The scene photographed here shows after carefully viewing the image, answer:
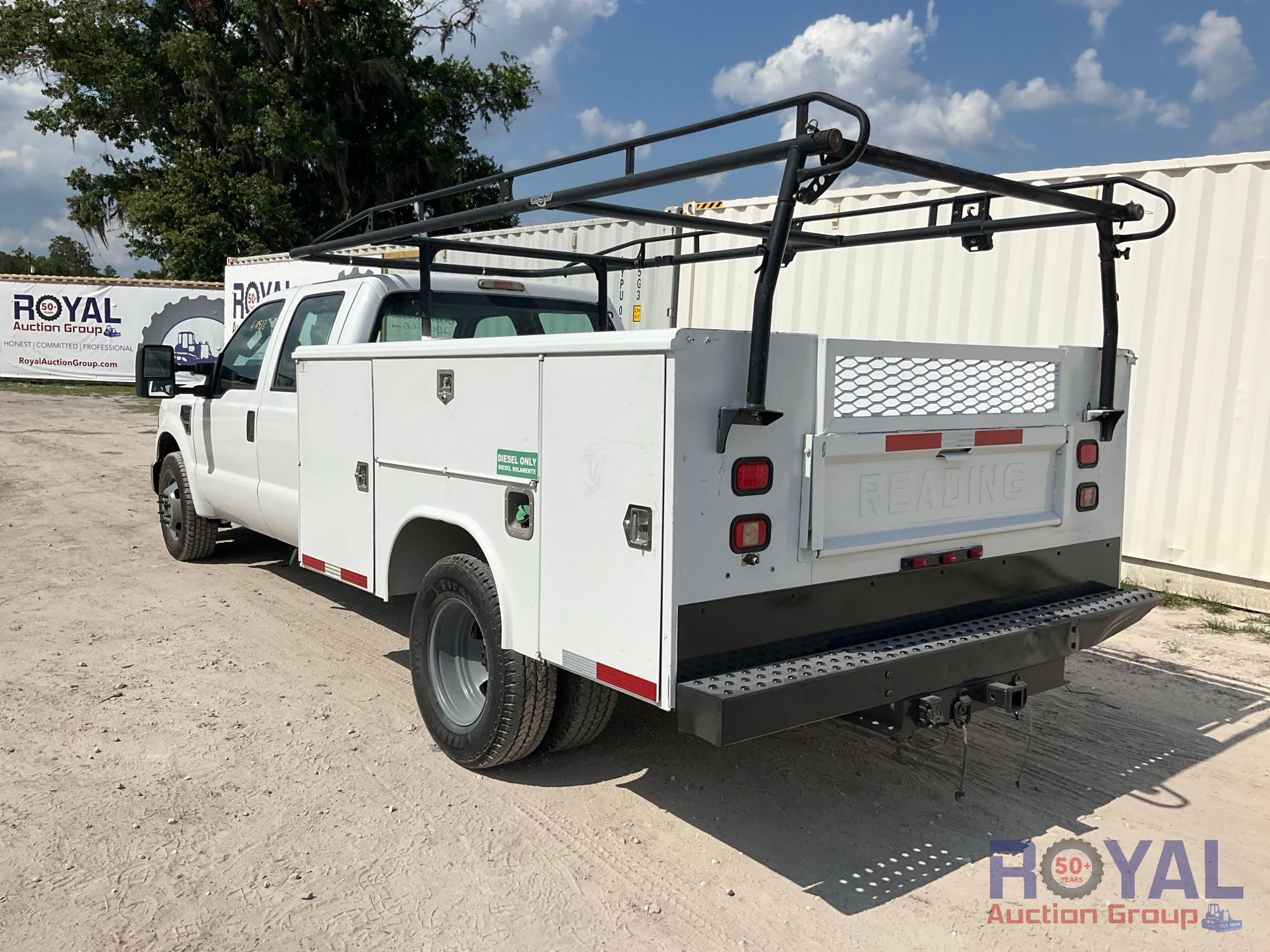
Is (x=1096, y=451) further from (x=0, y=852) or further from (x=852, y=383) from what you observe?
(x=0, y=852)

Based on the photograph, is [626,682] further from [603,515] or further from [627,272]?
[627,272]

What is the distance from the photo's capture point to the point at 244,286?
1945 centimetres

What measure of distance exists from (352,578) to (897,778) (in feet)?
8.74

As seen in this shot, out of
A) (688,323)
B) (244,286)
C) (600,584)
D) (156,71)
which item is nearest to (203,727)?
(600,584)

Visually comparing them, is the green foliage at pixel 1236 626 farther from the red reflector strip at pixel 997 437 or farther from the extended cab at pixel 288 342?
the extended cab at pixel 288 342

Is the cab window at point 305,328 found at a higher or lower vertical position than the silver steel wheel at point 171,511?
higher

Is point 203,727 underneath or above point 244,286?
underneath

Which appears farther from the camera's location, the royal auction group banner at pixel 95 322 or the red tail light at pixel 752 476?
the royal auction group banner at pixel 95 322

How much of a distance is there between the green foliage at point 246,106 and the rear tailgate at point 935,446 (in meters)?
24.6

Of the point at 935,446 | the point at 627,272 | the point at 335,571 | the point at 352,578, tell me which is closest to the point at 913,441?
the point at 935,446

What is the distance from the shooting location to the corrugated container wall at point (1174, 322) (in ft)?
23.4

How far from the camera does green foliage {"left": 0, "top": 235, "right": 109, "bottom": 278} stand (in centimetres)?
7369

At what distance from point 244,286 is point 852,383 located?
1837 centimetres

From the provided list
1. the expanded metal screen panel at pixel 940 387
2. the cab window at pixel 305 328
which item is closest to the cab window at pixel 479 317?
the cab window at pixel 305 328
